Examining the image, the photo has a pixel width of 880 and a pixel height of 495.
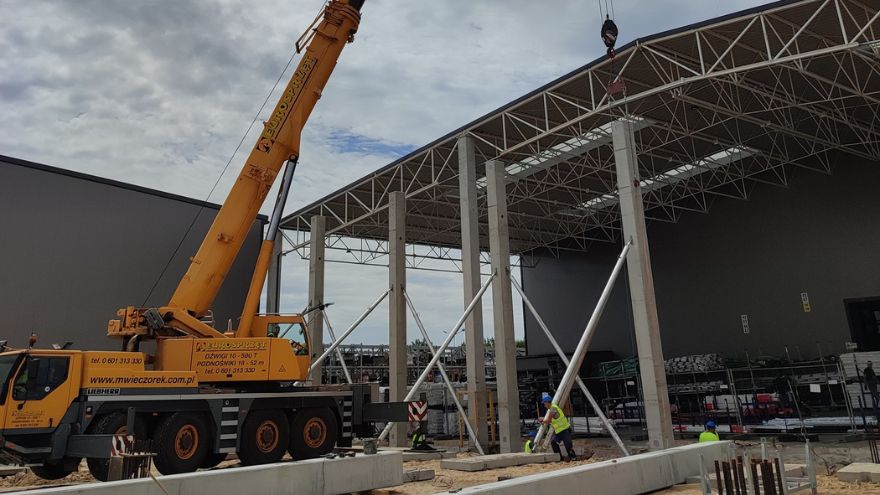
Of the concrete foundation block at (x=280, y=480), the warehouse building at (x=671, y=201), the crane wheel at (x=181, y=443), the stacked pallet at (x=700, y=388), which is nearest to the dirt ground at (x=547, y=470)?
the concrete foundation block at (x=280, y=480)

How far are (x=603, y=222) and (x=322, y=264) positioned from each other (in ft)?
61.8

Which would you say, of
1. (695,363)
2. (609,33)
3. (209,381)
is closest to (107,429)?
(209,381)

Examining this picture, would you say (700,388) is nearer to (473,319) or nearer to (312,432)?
(473,319)

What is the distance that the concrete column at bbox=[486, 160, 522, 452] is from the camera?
60.8ft

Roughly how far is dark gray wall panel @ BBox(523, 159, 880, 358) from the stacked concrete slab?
22.5 meters

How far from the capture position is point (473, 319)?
20.5 m

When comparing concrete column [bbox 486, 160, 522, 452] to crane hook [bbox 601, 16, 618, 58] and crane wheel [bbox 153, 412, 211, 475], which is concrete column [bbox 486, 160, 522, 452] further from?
crane wheel [bbox 153, 412, 211, 475]

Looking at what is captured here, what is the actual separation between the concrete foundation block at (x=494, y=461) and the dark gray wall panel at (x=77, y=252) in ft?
A: 54.3

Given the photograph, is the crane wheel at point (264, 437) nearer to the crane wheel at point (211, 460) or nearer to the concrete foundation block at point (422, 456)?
the crane wheel at point (211, 460)

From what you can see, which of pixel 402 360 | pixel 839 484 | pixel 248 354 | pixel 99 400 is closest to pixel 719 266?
pixel 402 360

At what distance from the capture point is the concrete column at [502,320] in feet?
60.8

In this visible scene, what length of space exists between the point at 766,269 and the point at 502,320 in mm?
20031

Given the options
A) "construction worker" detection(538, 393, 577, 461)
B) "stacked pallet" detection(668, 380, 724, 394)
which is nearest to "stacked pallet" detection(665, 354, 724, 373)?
"stacked pallet" detection(668, 380, 724, 394)

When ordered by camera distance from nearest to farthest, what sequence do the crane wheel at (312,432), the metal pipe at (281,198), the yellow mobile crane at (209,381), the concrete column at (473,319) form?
1. the yellow mobile crane at (209,381)
2. the crane wheel at (312,432)
3. the metal pipe at (281,198)
4. the concrete column at (473,319)
